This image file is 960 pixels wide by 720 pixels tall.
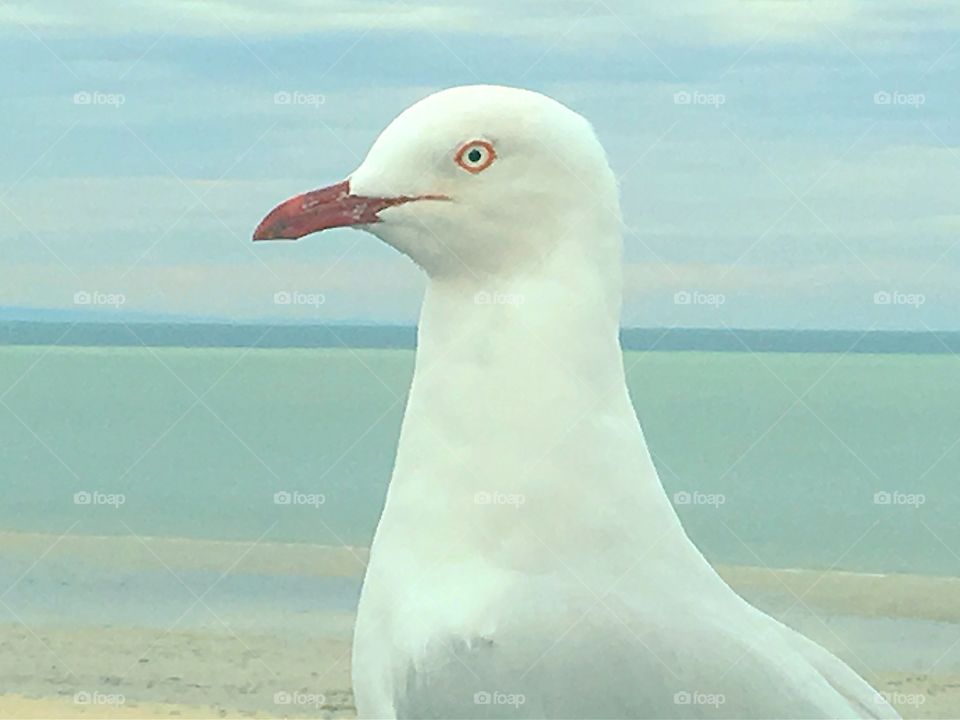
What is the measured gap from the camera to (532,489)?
269cm

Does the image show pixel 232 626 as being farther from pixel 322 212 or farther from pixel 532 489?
pixel 532 489

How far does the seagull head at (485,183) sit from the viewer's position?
2.74 m

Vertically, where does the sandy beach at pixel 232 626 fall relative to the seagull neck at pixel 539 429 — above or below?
below

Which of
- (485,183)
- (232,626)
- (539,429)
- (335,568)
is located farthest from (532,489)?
(335,568)

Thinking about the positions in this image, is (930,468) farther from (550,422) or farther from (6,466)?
(550,422)

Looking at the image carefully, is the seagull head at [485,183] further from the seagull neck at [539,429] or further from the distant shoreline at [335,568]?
the distant shoreline at [335,568]

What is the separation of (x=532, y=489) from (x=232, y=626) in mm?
6801

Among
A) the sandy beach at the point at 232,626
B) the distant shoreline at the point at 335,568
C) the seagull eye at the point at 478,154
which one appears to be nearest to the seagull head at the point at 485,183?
the seagull eye at the point at 478,154

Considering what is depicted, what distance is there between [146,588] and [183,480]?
6.94m

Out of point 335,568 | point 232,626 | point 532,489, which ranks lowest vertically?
point 335,568

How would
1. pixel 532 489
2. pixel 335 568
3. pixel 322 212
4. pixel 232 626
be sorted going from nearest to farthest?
pixel 532 489 < pixel 322 212 < pixel 232 626 < pixel 335 568

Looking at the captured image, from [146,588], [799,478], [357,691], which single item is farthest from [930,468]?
[357,691]

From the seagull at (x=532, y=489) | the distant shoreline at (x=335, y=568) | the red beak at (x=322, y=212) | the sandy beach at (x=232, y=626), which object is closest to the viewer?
the seagull at (x=532, y=489)

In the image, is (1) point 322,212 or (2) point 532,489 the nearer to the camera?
(2) point 532,489
